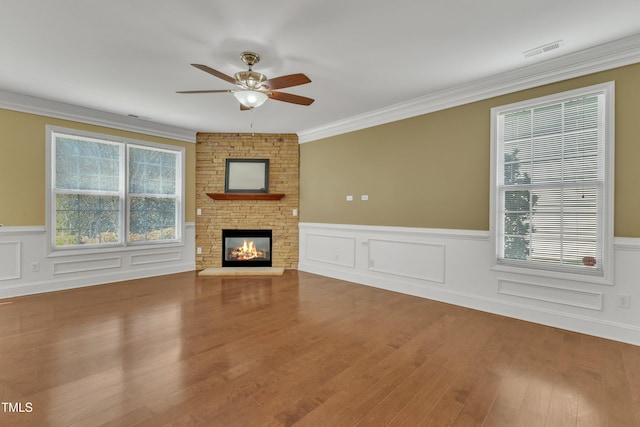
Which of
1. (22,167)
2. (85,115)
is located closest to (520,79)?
(85,115)

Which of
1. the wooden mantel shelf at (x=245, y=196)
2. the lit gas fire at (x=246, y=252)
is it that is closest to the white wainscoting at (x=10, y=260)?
the wooden mantel shelf at (x=245, y=196)

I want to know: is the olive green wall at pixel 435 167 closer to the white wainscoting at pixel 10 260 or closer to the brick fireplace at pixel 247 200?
the brick fireplace at pixel 247 200

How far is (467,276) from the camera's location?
12.2ft

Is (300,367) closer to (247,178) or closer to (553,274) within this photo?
(553,274)

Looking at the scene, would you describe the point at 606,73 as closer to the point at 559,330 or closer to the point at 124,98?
the point at 559,330

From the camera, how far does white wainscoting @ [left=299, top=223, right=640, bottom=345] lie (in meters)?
2.75

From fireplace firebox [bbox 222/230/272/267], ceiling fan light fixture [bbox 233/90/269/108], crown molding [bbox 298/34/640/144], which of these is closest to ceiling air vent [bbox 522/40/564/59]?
crown molding [bbox 298/34/640/144]

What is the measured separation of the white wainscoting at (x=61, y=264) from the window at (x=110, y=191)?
7.0 inches

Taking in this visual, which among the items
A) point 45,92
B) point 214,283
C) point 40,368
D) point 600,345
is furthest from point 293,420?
point 45,92

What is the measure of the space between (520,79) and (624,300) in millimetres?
2470

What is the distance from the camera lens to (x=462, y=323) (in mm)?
3152

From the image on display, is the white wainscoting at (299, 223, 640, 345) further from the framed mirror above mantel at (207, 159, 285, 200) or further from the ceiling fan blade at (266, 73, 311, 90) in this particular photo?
the ceiling fan blade at (266, 73, 311, 90)

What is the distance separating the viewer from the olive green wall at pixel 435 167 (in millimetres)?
2715

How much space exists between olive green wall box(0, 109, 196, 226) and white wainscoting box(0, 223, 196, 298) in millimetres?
215
